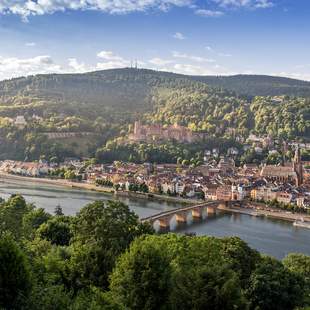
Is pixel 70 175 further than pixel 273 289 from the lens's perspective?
Yes

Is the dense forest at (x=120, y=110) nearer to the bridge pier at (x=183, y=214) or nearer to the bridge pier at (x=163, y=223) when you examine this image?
the bridge pier at (x=183, y=214)

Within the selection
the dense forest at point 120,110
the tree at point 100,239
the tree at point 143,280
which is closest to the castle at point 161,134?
the dense forest at point 120,110

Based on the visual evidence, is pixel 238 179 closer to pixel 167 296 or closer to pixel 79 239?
pixel 79 239

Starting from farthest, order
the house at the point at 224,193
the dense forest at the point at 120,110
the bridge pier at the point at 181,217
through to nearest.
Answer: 1. the dense forest at the point at 120,110
2. the house at the point at 224,193
3. the bridge pier at the point at 181,217

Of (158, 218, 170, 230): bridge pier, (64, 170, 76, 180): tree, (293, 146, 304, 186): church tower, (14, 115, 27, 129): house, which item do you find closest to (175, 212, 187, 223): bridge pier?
(158, 218, 170, 230): bridge pier

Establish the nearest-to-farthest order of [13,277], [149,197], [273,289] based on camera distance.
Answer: [13,277], [273,289], [149,197]

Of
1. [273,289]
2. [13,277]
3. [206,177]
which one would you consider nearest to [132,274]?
[13,277]

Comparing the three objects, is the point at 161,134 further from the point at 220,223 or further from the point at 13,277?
the point at 13,277

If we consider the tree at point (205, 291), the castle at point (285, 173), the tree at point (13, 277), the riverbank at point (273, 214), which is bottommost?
the riverbank at point (273, 214)
